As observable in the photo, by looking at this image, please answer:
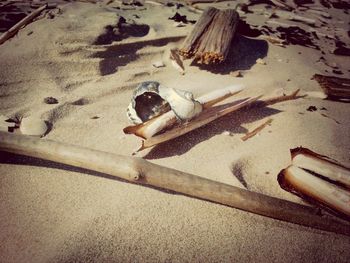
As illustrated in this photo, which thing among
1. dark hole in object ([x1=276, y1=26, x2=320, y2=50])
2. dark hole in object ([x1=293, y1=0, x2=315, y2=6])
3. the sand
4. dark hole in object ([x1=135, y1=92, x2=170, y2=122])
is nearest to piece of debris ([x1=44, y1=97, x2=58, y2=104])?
the sand

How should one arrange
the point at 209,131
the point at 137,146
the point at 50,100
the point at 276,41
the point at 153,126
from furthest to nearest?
1. the point at 276,41
2. the point at 50,100
3. the point at 209,131
4. the point at 137,146
5. the point at 153,126

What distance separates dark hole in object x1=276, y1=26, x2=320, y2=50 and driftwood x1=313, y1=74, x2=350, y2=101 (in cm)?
120

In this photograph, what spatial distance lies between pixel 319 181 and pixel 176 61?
258 centimetres

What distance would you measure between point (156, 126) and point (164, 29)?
279cm

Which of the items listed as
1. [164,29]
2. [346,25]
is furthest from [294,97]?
[346,25]

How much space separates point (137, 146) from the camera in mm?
2623

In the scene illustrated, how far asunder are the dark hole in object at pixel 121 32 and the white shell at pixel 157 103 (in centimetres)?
172

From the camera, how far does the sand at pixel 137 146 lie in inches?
74.4

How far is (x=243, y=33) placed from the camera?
4.83m

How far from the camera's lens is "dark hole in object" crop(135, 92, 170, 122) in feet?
8.78

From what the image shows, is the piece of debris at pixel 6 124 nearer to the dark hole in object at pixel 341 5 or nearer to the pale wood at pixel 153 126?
the pale wood at pixel 153 126

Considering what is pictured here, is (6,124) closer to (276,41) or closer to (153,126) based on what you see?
(153,126)

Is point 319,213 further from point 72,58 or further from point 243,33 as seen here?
point 243,33

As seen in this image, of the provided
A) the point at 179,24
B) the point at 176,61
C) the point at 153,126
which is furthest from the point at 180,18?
the point at 153,126
